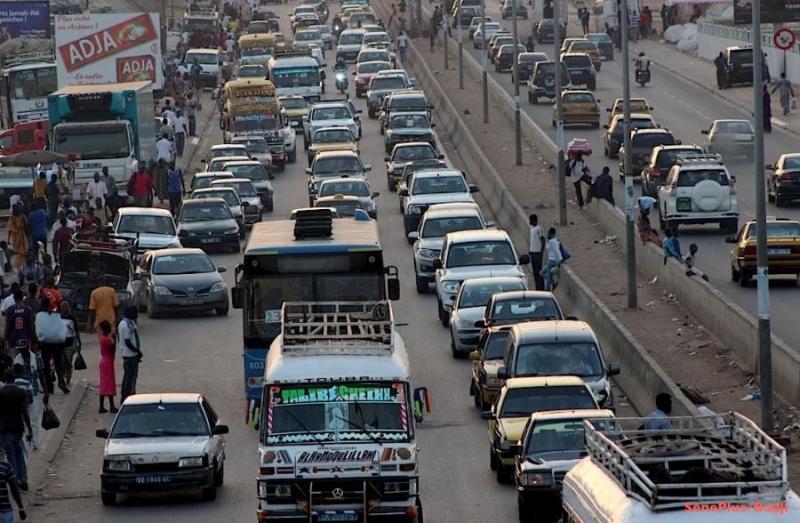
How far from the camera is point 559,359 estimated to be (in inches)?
1034

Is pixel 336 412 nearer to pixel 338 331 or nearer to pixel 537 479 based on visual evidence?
pixel 338 331

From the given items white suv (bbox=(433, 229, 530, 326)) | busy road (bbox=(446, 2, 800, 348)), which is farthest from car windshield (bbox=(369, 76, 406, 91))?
white suv (bbox=(433, 229, 530, 326))

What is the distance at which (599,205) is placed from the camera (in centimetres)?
4828

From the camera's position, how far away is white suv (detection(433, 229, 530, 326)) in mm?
36125

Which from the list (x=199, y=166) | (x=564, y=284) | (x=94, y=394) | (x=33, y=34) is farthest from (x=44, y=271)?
(x=33, y=34)

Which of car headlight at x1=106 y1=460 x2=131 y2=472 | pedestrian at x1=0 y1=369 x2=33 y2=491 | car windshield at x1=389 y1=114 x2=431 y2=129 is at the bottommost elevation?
car windshield at x1=389 y1=114 x2=431 y2=129

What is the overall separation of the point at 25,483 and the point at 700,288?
46.7 ft

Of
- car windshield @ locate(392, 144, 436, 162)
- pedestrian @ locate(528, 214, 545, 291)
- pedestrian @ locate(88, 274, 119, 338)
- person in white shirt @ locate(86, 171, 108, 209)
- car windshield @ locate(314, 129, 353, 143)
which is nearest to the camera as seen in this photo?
pedestrian @ locate(88, 274, 119, 338)

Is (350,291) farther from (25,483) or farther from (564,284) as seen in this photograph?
(564,284)

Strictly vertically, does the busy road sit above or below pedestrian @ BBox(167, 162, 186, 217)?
below

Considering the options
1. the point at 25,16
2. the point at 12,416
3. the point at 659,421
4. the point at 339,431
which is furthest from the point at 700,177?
the point at 25,16

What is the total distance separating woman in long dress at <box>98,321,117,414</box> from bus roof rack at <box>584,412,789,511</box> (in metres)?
12.8

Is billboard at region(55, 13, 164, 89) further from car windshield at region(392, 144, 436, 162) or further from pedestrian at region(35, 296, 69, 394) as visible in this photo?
pedestrian at region(35, 296, 69, 394)

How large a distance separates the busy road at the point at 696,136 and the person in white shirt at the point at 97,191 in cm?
1202
